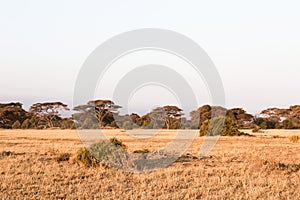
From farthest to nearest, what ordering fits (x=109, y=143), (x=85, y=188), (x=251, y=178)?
(x=109, y=143), (x=251, y=178), (x=85, y=188)

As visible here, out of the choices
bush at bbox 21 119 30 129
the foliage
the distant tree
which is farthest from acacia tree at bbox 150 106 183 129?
the distant tree

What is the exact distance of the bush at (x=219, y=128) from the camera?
40594 millimetres

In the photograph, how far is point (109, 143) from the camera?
16656 millimetres

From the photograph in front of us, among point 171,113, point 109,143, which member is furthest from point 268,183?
point 171,113

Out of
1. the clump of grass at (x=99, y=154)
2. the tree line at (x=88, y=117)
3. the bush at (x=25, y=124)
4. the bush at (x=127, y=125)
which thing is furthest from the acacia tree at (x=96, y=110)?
the clump of grass at (x=99, y=154)

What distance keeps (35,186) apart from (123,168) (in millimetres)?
3997

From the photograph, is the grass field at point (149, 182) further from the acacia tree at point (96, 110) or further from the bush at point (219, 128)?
the acacia tree at point (96, 110)

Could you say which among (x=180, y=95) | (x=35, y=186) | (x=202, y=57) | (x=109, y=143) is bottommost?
(x=35, y=186)

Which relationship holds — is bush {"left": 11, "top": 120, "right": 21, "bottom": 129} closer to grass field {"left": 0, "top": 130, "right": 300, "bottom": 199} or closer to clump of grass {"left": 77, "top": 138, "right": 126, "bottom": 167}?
clump of grass {"left": 77, "top": 138, "right": 126, "bottom": 167}

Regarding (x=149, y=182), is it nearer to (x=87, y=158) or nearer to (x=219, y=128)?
(x=87, y=158)

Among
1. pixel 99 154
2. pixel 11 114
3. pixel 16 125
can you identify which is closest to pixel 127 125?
pixel 99 154

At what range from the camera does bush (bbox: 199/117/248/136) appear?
40.6 meters

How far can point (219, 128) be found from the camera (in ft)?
133

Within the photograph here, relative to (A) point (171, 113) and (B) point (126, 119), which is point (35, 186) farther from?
(A) point (171, 113)
